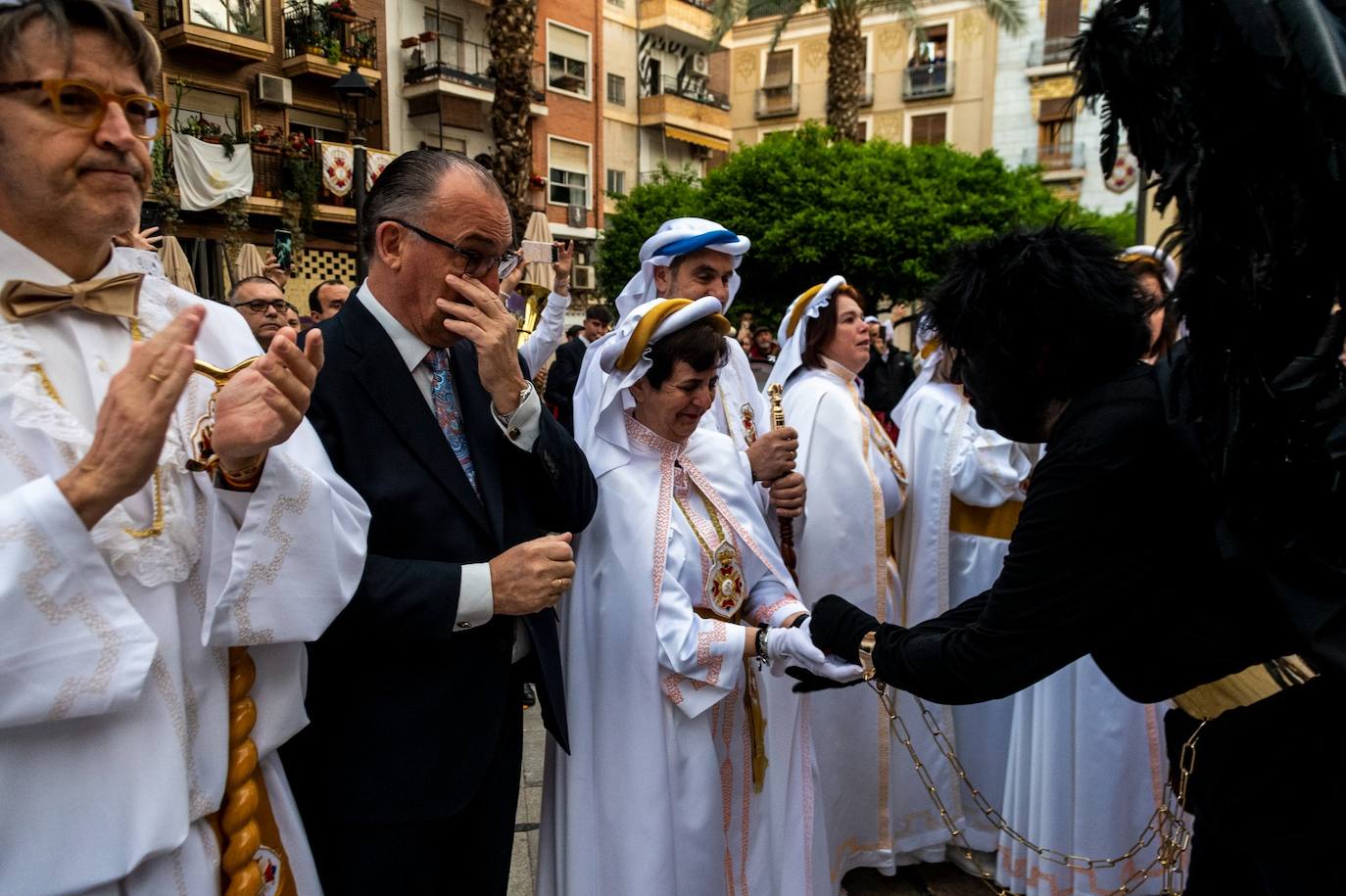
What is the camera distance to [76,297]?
155 centimetres

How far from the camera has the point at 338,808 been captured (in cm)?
198

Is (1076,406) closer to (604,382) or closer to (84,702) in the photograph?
(604,382)

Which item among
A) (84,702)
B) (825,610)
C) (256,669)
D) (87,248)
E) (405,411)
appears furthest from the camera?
(825,610)

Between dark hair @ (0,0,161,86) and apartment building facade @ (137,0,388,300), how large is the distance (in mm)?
17083

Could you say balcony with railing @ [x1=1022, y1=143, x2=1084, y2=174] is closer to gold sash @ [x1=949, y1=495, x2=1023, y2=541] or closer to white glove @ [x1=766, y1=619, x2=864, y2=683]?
gold sash @ [x1=949, y1=495, x2=1023, y2=541]

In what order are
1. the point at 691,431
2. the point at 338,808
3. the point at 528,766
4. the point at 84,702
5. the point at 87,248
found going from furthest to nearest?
1. the point at 528,766
2. the point at 691,431
3. the point at 338,808
4. the point at 87,248
5. the point at 84,702

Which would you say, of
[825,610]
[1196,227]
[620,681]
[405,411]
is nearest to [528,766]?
[620,681]

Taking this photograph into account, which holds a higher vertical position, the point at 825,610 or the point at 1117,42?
the point at 1117,42

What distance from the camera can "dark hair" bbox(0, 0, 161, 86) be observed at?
1442 mm

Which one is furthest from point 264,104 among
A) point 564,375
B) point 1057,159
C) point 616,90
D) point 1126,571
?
point 1057,159

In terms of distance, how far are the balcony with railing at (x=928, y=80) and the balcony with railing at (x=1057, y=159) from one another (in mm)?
4089

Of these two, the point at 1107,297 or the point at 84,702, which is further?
the point at 1107,297

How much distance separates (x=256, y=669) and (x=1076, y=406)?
1719mm

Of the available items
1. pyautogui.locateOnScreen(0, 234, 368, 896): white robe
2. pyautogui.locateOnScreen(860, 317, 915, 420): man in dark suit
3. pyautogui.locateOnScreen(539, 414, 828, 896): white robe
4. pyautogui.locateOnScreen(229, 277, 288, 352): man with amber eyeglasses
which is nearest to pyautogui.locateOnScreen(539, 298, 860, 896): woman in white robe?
pyautogui.locateOnScreen(539, 414, 828, 896): white robe
